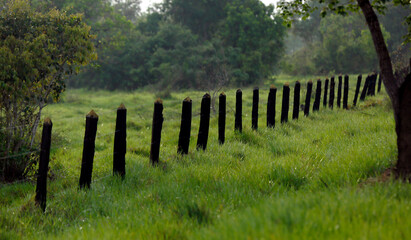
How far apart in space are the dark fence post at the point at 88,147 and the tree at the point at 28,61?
6.79 feet

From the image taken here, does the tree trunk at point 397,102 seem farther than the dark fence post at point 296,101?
No

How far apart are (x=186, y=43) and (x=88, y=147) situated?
116 ft

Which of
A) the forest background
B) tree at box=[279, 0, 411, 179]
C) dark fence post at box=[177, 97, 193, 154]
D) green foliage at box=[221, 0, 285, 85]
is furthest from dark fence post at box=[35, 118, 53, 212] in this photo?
green foliage at box=[221, 0, 285, 85]

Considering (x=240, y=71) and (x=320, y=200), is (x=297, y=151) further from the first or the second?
(x=240, y=71)

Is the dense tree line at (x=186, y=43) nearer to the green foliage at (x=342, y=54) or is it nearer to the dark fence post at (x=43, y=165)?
the green foliage at (x=342, y=54)

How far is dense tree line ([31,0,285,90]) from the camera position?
36.8m

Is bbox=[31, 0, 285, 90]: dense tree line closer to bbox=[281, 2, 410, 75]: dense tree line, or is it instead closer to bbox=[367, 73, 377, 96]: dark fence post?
bbox=[281, 2, 410, 75]: dense tree line

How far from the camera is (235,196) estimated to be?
16.0 ft

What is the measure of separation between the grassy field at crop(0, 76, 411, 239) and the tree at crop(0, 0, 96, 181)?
95 cm

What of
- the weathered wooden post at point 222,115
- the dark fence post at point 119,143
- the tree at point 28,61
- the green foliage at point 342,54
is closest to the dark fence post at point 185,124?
the weathered wooden post at point 222,115

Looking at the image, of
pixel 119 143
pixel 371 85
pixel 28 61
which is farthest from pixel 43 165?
pixel 371 85

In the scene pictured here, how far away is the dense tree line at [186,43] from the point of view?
36.8 metres

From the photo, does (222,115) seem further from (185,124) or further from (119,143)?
(119,143)

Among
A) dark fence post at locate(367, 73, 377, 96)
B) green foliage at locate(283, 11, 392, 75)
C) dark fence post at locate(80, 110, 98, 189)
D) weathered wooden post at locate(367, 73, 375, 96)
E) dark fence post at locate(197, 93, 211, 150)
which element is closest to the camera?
dark fence post at locate(80, 110, 98, 189)
